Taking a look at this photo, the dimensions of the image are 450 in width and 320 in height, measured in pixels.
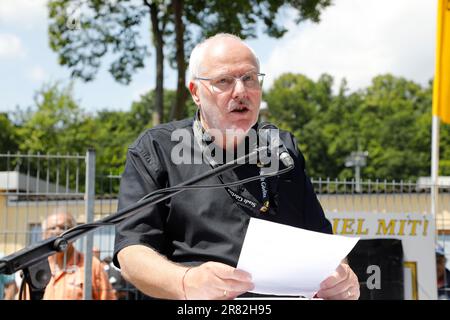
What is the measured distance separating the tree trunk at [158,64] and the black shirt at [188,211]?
11998mm

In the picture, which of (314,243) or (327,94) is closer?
(314,243)

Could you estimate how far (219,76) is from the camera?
2.40m

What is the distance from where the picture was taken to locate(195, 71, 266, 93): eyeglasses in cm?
238

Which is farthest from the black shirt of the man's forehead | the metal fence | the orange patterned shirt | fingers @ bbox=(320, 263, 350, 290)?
the orange patterned shirt

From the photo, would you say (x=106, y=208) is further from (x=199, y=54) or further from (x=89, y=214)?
(x=199, y=54)

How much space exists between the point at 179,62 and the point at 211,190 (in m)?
12.5

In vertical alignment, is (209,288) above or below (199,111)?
below

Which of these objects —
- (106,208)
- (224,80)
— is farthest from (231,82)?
(106,208)

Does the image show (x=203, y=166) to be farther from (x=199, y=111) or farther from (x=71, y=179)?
(x=71, y=179)

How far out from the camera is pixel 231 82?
2387 mm

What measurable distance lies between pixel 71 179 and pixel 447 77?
528 centimetres

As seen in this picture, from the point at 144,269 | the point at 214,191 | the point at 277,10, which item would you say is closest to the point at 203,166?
the point at 214,191

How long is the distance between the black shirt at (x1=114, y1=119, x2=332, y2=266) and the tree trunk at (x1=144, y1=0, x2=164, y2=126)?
472 inches
